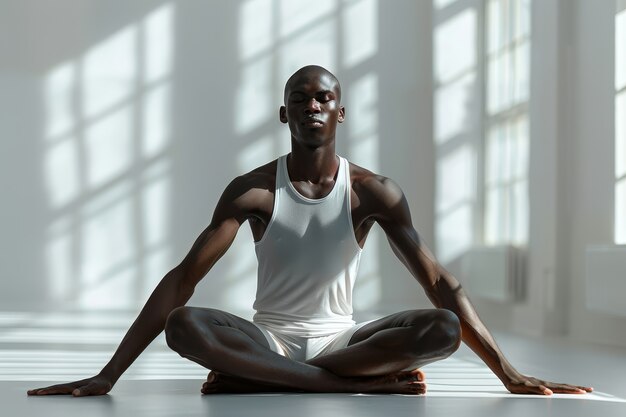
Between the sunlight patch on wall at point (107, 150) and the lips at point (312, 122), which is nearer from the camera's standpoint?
the lips at point (312, 122)

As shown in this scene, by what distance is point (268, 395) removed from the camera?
375 cm

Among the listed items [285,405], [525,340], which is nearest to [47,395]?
[285,405]

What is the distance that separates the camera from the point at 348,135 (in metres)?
11.5

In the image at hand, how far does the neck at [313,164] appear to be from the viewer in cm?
397

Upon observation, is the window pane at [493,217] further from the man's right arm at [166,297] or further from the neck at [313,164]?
the man's right arm at [166,297]

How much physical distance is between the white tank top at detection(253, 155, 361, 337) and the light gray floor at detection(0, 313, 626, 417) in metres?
0.28

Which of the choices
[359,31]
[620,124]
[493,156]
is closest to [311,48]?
[359,31]

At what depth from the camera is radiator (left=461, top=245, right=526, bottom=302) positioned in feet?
28.9

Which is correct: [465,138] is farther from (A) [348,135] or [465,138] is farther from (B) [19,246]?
(B) [19,246]

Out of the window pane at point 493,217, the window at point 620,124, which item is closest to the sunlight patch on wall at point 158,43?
the window pane at point 493,217

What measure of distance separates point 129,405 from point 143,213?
7.81 metres

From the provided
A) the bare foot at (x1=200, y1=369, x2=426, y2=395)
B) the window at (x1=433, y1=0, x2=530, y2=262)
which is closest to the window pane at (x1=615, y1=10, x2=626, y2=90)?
the window at (x1=433, y1=0, x2=530, y2=262)

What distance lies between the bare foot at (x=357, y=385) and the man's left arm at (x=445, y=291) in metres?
0.26

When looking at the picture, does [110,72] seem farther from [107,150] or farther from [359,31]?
[359,31]
